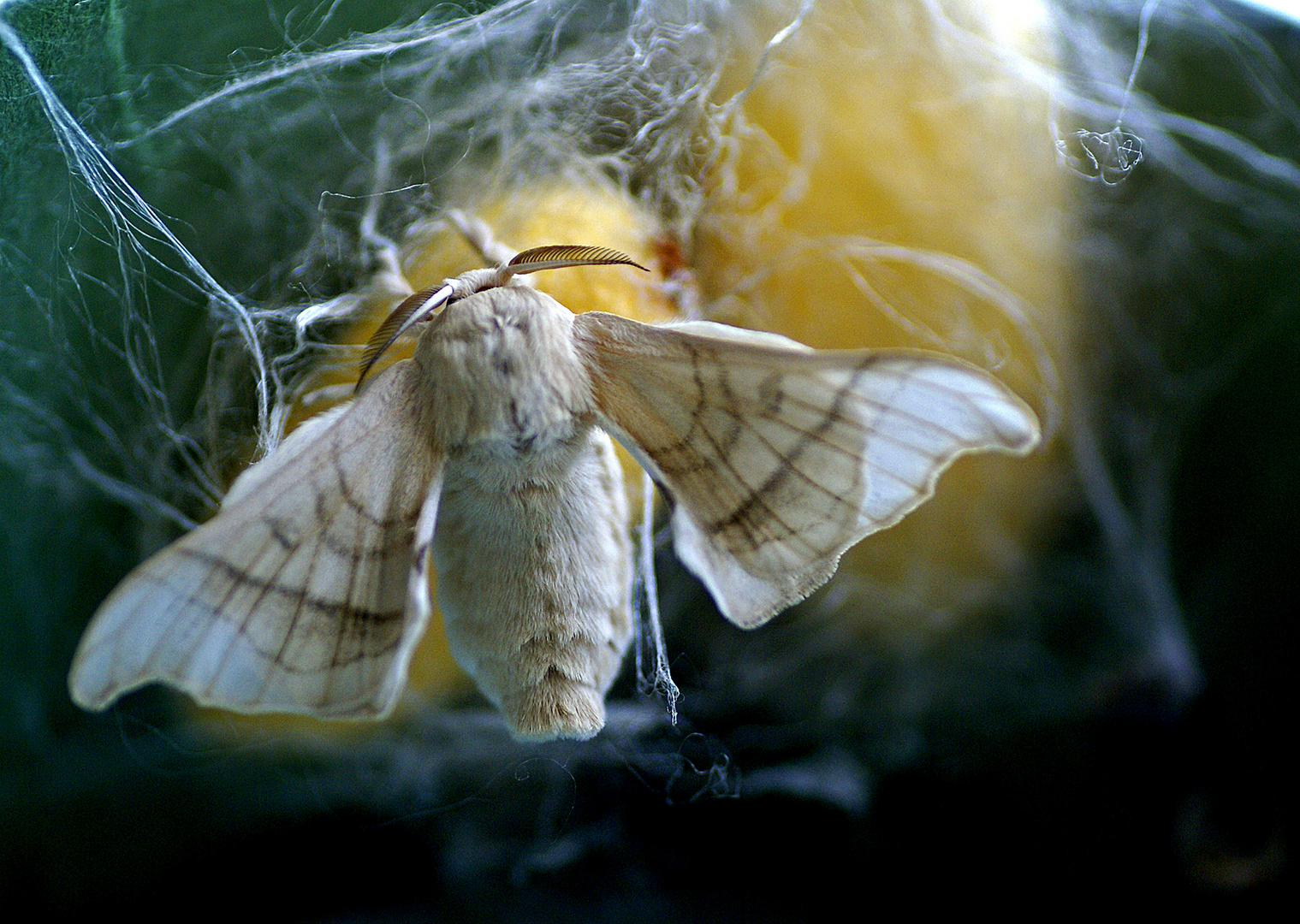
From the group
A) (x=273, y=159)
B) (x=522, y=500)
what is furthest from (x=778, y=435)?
(x=273, y=159)

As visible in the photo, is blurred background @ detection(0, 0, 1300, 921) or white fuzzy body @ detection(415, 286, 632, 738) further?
blurred background @ detection(0, 0, 1300, 921)

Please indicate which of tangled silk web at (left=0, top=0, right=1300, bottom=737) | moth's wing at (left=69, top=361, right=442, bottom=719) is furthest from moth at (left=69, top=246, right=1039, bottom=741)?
tangled silk web at (left=0, top=0, right=1300, bottom=737)

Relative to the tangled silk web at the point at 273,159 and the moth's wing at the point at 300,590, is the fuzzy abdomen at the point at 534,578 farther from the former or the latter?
the tangled silk web at the point at 273,159

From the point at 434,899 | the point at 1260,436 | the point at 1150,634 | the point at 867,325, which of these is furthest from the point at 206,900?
the point at 1260,436

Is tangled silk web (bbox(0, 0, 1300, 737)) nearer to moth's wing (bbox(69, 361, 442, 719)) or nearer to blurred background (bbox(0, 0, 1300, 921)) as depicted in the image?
blurred background (bbox(0, 0, 1300, 921))

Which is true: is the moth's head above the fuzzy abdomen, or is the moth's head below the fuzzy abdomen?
above

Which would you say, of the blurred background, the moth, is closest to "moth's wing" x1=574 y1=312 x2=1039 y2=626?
the moth
